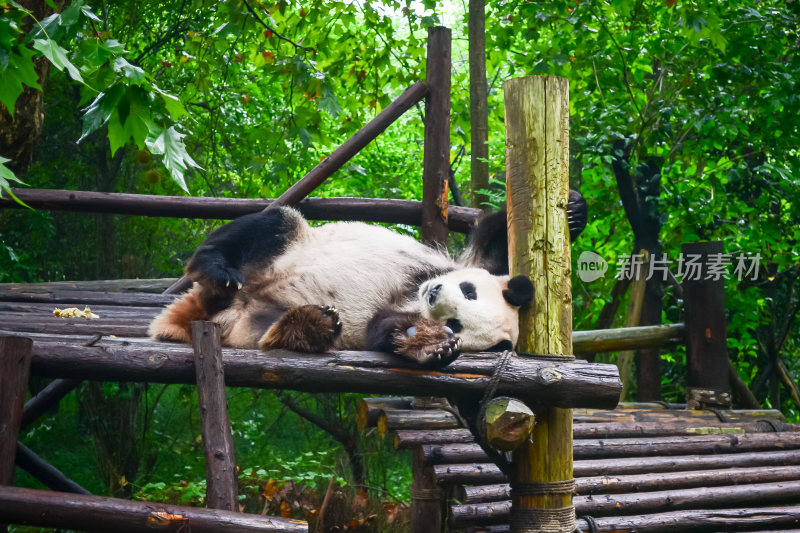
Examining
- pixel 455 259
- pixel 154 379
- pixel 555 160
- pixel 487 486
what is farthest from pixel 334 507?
pixel 555 160

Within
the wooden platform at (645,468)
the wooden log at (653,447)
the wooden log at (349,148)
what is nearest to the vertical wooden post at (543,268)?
the wooden platform at (645,468)

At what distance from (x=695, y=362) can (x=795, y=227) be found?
2.13 meters

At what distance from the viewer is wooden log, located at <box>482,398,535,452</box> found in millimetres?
2518

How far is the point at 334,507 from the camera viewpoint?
20.8ft

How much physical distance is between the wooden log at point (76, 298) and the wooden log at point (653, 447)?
180 centimetres

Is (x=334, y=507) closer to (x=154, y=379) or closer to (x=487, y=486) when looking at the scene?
(x=487, y=486)

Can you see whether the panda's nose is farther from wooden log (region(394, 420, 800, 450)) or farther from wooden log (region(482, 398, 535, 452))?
wooden log (region(394, 420, 800, 450))

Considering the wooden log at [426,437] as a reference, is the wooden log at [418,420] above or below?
above

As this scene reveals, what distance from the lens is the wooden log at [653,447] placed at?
379cm

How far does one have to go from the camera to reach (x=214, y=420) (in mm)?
2494

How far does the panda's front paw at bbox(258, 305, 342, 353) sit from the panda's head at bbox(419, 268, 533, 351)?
372 millimetres

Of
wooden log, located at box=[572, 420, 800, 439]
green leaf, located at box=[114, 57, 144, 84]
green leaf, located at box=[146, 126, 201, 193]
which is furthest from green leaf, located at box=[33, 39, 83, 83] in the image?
wooden log, located at box=[572, 420, 800, 439]

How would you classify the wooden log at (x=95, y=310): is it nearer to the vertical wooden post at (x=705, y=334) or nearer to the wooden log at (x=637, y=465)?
the wooden log at (x=637, y=465)

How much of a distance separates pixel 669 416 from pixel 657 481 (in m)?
0.93
